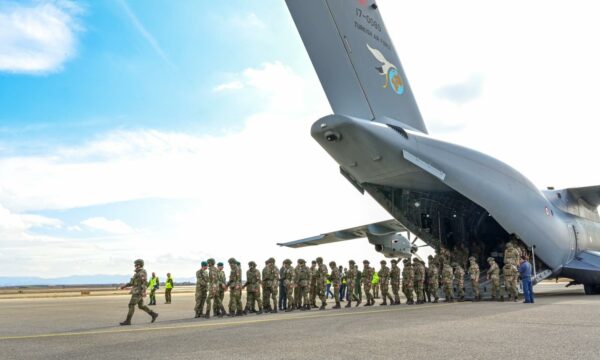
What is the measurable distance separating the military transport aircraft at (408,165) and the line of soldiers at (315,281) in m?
1.27

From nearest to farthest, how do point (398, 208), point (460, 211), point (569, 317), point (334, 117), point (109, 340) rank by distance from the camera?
point (109, 340) → point (569, 317) → point (334, 117) → point (398, 208) → point (460, 211)

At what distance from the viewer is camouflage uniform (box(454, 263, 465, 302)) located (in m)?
12.6

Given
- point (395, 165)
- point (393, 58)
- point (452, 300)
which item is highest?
point (393, 58)

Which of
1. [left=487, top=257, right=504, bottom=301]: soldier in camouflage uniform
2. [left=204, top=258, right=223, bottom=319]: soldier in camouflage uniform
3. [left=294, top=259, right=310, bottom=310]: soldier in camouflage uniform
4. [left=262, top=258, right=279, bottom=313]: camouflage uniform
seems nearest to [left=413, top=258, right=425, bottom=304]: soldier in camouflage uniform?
[left=487, top=257, right=504, bottom=301]: soldier in camouflage uniform

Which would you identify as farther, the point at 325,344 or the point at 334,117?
the point at 334,117

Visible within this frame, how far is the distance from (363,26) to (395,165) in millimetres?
3330

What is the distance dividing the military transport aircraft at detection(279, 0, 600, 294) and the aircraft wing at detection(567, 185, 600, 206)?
59 mm

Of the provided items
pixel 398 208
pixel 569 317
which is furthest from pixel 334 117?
pixel 569 317

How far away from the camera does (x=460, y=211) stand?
14438mm

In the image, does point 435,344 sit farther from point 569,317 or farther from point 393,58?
point 393,58

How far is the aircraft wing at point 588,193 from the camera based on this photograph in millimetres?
15295

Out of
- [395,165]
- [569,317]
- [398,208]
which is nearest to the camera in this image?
[569,317]

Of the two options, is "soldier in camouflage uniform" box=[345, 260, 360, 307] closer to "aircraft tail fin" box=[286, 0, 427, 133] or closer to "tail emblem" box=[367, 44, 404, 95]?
"aircraft tail fin" box=[286, 0, 427, 133]

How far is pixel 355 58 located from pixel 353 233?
720 centimetres
